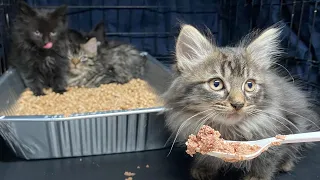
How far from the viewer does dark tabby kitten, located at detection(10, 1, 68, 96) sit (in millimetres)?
2191

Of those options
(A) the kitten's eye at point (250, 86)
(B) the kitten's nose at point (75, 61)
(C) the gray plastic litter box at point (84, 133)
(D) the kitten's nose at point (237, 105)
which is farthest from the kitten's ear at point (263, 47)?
(B) the kitten's nose at point (75, 61)

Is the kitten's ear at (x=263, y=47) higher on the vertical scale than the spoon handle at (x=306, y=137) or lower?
higher

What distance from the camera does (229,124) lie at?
49.5 inches

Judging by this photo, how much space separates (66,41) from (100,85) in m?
0.39

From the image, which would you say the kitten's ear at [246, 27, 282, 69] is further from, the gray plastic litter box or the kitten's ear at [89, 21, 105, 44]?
the kitten's ear at [89, 21, 105, 44]

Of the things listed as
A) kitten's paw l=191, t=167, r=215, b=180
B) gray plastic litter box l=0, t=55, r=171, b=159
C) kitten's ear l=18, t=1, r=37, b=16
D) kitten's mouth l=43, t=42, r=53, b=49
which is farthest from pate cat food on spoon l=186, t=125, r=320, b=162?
kitten's ear l=18, t=1, r=37, b=16

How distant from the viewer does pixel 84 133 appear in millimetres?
1528

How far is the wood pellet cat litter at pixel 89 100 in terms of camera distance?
1.98 m

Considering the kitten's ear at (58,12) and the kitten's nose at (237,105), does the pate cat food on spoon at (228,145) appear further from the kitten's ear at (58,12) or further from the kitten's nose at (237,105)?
the kitten's ear at (58,12)

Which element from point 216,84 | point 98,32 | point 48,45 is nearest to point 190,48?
point 216,84

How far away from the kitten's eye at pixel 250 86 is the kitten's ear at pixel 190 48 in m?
0.19

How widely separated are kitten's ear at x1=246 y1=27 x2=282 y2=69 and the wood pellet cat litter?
647 mm

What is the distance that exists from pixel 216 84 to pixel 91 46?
1472mm

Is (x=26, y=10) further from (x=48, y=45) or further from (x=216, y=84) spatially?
(x=216, y=84)
